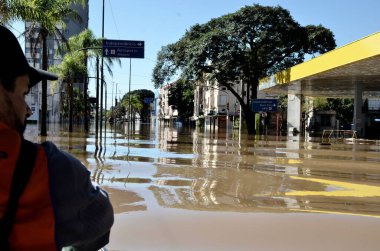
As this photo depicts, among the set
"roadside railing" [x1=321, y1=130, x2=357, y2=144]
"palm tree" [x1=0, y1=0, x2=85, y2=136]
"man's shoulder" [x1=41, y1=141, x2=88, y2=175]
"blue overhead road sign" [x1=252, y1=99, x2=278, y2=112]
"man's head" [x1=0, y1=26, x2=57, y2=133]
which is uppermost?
"palm tree" [x1=0, y1=0, x2=85, y2=136]

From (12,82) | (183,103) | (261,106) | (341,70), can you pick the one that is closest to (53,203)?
(12,82)

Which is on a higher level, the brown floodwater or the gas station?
the gas station

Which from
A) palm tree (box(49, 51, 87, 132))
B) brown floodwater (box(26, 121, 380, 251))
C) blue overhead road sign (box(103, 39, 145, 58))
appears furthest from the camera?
palm tree (box(49, 51, 87, 132))

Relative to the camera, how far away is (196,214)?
20.4ft

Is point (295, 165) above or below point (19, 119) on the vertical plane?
below

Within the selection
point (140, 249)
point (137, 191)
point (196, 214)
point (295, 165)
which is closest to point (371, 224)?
point (196, 214)

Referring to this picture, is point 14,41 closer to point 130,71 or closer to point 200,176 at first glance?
point 200,176

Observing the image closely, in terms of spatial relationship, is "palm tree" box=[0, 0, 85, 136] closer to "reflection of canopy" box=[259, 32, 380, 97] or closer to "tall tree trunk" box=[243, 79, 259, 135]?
"reflection of canopy" box=[259, 32, 380, 97]

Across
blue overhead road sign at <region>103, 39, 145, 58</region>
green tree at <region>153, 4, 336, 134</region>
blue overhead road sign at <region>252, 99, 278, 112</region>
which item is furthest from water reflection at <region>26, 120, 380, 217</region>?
blue overhead road sign at <region>252, 99, 278, 112</region>

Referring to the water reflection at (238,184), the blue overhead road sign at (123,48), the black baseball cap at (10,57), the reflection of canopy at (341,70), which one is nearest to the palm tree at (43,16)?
the blue overhead road sign at (123,48)

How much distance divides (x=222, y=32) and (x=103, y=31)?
12034 millimetres

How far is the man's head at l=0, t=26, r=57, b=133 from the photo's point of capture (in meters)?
1.47

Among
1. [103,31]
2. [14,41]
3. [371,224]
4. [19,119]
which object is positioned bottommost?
[371,224]

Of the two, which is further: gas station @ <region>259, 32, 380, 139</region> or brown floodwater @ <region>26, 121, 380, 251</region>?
gas station @ <region>259, 32, 380, 139</region>
